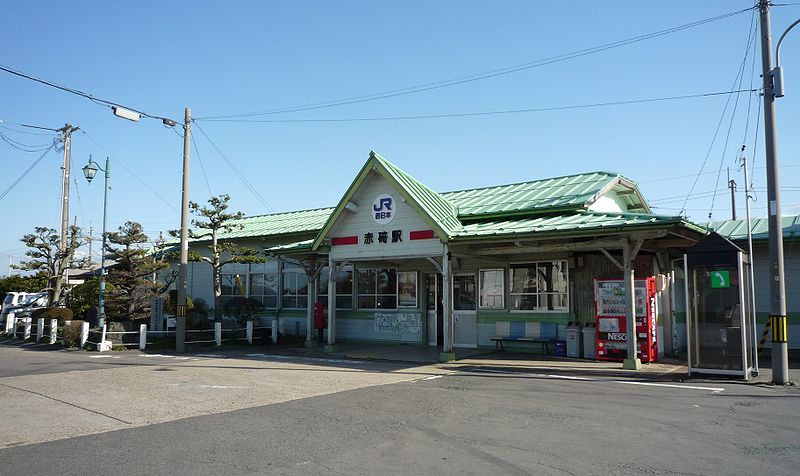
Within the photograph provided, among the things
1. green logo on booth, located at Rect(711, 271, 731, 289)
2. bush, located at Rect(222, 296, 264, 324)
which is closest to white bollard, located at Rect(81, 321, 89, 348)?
bush, located at Rect(222, 296, 264, 324)

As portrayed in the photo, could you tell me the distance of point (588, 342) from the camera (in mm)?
17172

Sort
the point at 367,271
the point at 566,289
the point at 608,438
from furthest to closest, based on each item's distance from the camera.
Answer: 1. the point at 367,271
2. the point at 566,289
3. the point at 608,438

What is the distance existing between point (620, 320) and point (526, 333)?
11.2 ft

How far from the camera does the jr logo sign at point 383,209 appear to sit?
1844 cm

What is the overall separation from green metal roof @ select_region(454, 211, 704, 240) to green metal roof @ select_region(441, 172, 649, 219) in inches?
16.1

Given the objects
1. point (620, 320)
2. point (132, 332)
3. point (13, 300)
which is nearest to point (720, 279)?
point (620, 320)

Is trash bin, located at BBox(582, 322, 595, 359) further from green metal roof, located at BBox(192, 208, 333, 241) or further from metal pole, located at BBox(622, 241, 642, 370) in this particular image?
green metal roof, located at BBox(192, 208, 333, 241)

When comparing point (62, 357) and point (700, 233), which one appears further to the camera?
point (62, 357)

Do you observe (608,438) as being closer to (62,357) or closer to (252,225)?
(62,357)

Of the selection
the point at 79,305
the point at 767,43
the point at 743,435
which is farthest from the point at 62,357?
the point at 767,43

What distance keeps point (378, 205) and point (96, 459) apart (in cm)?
1264

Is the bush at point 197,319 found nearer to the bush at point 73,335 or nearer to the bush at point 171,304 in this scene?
the bush at point 171,304

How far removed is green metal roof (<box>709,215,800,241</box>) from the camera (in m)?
18.3

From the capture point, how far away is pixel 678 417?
9055mm
